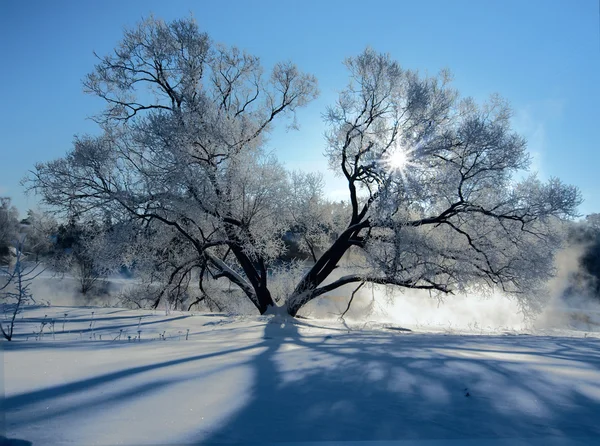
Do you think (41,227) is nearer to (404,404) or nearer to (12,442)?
(12,442)

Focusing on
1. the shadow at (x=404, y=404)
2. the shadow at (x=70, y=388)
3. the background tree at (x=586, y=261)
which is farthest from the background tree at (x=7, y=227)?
the background tree at (x=586, y=261)

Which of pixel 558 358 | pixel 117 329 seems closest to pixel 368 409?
pixel 558 358

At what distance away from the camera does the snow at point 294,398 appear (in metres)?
2.43

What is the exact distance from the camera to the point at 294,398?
9.95 ft

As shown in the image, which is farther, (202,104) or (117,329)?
(202,104)

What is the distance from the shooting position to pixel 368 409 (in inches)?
113

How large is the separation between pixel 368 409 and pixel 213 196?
10.0 meters

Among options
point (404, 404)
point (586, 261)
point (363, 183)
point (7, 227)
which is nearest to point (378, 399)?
point (404, 404)

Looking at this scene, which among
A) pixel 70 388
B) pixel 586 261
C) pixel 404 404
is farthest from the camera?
pixel 586 261

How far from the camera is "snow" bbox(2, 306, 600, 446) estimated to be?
2.43 m

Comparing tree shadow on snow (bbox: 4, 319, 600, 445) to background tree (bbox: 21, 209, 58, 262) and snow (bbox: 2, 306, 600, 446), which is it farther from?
background tree (bbox: 21, 209, 58, 262)

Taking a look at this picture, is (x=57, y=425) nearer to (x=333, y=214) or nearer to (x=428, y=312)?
(x=333, y=214)

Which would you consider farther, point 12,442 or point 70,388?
point 70,388

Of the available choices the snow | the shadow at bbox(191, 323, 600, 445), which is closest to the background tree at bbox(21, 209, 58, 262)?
the snow
